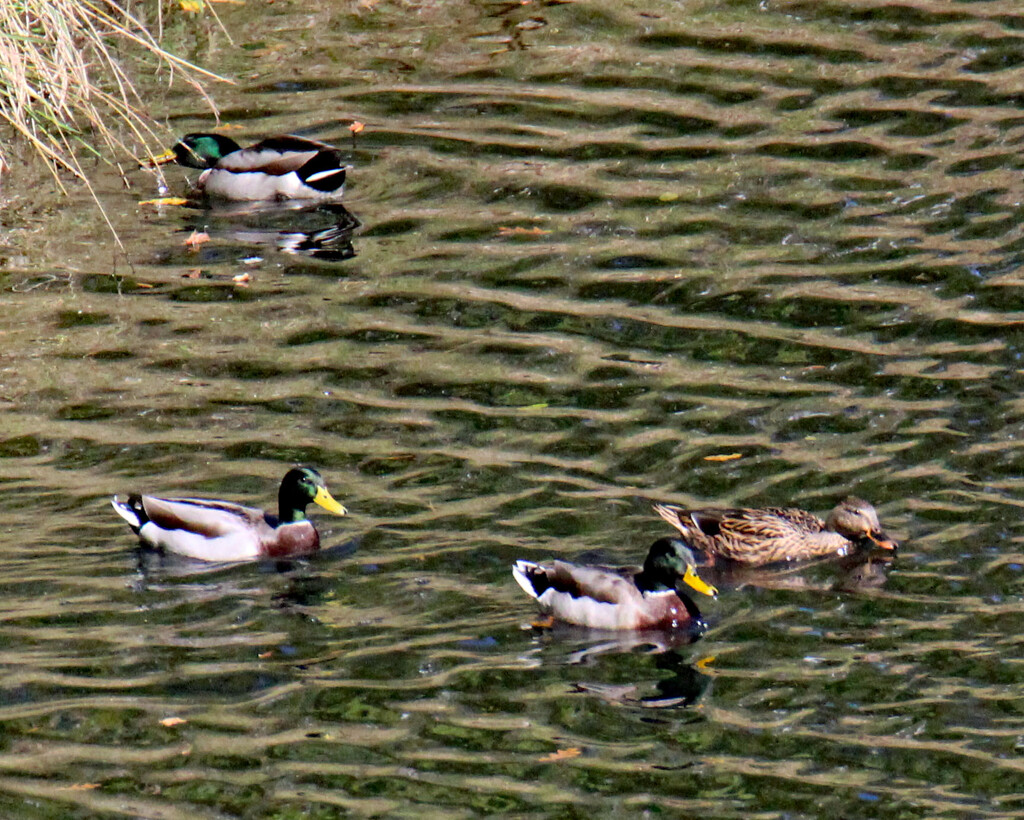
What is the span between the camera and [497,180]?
1325 cm

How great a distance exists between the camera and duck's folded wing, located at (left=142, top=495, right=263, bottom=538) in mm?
8516

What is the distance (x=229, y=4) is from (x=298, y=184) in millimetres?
4631

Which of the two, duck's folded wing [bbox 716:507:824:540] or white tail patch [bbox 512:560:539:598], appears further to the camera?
duck's folded wing [bbox 716:507:824:540]

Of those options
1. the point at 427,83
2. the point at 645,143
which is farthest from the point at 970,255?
the point at 427,83

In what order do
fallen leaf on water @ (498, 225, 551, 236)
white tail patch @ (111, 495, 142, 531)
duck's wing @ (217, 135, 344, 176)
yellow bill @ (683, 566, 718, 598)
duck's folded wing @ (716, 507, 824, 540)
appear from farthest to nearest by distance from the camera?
duck's wing @ (217, 135, 344, 176)
fallen leaf on water @ (498, 225, 551, 236)
white tail patch @ (111, 495, 142, 531)
duck's folded wing @ (716, 507, 824, 540)
yellow bill @ (683, 566, 718, 598)

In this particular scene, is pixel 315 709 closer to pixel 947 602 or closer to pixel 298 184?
pixel 947 602

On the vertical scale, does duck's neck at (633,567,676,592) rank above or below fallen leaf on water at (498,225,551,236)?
below

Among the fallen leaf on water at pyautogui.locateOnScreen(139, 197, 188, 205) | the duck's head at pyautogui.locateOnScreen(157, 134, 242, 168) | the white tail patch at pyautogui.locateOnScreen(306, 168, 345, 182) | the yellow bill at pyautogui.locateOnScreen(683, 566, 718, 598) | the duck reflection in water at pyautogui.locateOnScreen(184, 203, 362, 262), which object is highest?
the duck's head at pyautogui.locateOnScreen(157, 134, 242, 168)

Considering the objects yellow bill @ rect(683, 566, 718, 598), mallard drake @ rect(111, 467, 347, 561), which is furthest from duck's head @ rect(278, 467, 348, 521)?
yellow bill @ rect(683, 566, 718, 598)

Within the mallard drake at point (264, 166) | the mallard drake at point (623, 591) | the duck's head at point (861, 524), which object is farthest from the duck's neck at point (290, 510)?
the mallard drake at point (264, 166)

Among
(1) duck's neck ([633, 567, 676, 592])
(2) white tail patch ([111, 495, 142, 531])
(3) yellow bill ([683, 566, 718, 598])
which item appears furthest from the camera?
(2) white tail patch ([111, 495, 142, 531])

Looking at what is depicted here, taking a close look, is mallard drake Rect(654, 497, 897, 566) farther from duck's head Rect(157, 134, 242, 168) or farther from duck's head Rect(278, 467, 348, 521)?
duck's head Rect(157, 134, 242, 168)

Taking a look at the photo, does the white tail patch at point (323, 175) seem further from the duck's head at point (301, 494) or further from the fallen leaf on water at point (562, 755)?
the fallen leaf on water at point (562, 755)

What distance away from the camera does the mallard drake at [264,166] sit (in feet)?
43.2
